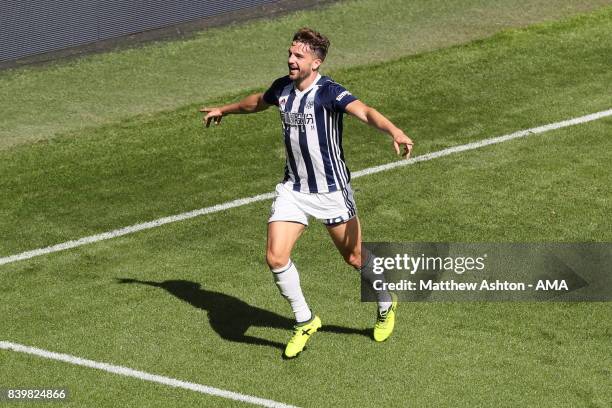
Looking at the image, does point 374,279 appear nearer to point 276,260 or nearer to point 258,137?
point 276,260

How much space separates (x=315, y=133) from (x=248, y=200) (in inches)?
144

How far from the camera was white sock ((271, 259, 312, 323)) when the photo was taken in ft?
36.1

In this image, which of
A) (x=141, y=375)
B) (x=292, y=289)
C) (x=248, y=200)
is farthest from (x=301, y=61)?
(x=248, y=200)

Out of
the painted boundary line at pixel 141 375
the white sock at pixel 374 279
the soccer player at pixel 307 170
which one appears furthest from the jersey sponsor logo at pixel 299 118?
the painted boundary line at pixel 141 375

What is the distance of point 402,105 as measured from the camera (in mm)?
16719

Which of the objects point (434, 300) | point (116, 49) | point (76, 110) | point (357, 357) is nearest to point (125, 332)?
point (357, 357)

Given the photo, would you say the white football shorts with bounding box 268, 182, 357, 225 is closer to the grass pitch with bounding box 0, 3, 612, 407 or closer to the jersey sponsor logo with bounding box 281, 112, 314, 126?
the jersey sponsor logo with bounding box 281, 112, 314, 126

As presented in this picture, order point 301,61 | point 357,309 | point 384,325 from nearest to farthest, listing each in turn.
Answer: point 301,61 < point 384,325 < point 357,309

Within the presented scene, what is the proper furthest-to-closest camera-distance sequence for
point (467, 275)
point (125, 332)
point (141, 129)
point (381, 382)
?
point (141, 129), point (467, 275), point (125, 332), point (381, 382)

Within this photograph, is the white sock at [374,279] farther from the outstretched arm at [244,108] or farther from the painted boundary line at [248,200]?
the painted boundary line at [248,200]

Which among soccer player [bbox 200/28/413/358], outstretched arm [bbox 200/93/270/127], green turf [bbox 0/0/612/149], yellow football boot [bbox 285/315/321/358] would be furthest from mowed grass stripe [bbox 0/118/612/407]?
green turf [bbox 0/0/612/149]

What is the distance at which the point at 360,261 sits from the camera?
11453 millimetres

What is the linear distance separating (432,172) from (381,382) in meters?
4.64

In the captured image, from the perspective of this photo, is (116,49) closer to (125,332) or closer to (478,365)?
(125,332)
